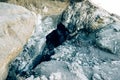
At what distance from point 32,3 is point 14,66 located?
248 cm

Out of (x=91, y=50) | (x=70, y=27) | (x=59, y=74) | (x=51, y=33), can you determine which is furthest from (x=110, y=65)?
(x=51, y=33)

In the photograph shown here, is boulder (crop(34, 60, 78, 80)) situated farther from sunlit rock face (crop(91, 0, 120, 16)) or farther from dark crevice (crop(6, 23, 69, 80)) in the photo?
sunlit rock face (crop(91, 0, 120, 16))

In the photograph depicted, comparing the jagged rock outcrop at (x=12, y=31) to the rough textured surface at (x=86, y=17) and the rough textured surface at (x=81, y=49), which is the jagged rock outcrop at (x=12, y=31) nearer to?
the rough textured surface at (x=81, y=49)

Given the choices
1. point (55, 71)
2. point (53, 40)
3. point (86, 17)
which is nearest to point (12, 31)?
point (53, 40)


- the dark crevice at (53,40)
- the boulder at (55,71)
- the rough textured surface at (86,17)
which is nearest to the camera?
the boulder at (55,71)

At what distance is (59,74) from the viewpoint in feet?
11.0

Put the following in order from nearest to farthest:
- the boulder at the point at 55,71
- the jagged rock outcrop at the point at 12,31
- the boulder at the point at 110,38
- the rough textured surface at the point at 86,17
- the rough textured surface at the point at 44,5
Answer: the boulder at the point at 55,71 < the boulder at the point at 110,38 < the jagged rock outcrop at the point at 12,31 < the rough textured surface at the point at 86,17 < the rough textured surface at the point at 44,5

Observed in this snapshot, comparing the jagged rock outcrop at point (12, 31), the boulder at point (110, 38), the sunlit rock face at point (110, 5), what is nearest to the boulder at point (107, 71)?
the boulder at point (110, 38)

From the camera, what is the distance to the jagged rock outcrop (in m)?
4.19

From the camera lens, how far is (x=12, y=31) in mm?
4570

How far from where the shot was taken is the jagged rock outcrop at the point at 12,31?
4.19 meters

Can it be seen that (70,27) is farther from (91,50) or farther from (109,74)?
(109,74)

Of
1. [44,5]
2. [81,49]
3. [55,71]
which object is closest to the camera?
[55,71]

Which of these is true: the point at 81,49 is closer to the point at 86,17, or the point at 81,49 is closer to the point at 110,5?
the point at 86,17
